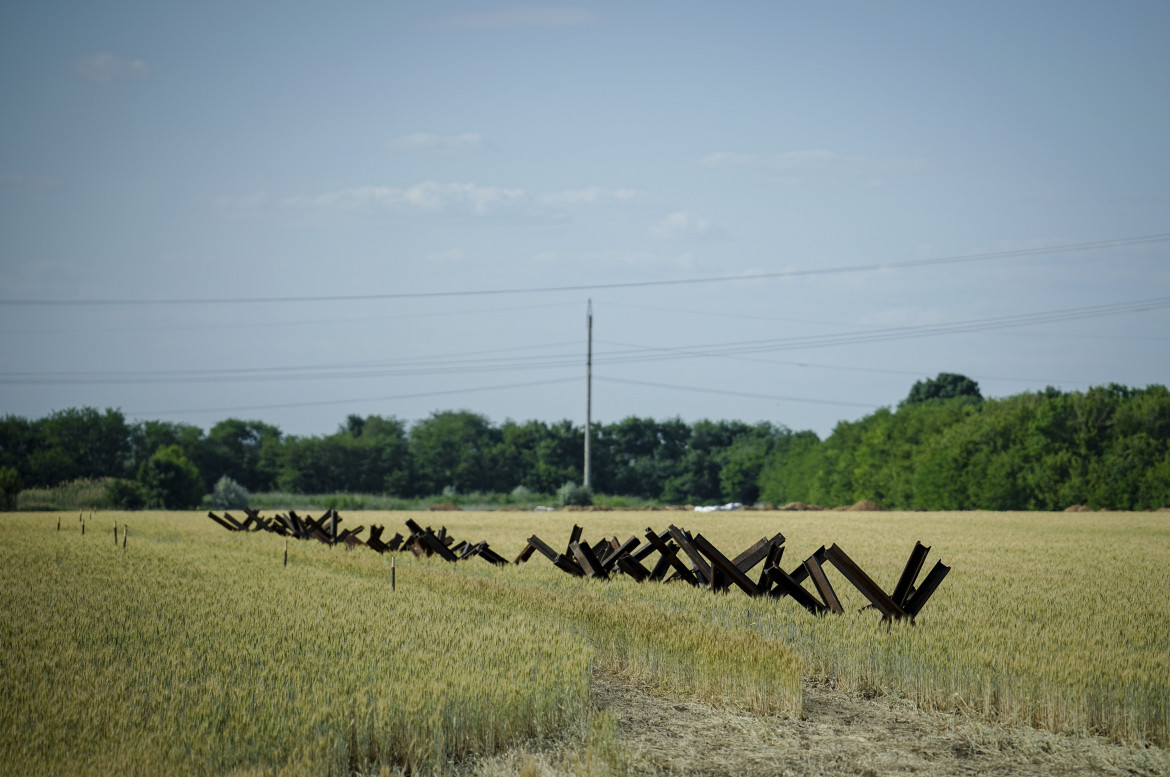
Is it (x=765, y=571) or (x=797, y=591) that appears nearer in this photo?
(x=797, y=591)

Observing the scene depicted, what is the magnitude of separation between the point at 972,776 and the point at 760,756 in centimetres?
142

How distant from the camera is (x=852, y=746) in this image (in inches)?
263

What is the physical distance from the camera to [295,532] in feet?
80.8

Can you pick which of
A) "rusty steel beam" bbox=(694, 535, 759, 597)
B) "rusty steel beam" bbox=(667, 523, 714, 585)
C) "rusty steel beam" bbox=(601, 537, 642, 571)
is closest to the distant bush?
"rusty steel beam" bbox=(601, 537, 642, 571)

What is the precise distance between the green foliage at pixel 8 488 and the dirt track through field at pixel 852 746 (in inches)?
1946

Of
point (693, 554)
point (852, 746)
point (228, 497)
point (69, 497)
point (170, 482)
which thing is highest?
point (170, 482)

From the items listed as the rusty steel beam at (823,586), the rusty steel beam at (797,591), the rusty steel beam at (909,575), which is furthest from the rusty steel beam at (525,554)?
the rusty steel beam at (909,575)

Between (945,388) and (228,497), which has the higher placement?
(945,388)

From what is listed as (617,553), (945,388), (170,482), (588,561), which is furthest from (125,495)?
(945,388)

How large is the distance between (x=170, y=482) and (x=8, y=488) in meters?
9.64

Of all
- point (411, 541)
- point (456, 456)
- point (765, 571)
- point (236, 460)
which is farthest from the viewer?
point (456, 456)

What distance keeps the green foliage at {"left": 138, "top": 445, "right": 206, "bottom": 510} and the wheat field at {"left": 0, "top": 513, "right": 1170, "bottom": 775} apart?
1671 inches

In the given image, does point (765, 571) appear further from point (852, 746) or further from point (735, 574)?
point (852, 746)

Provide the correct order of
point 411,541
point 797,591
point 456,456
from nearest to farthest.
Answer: point 797,591, point 411,541, point 456,456
